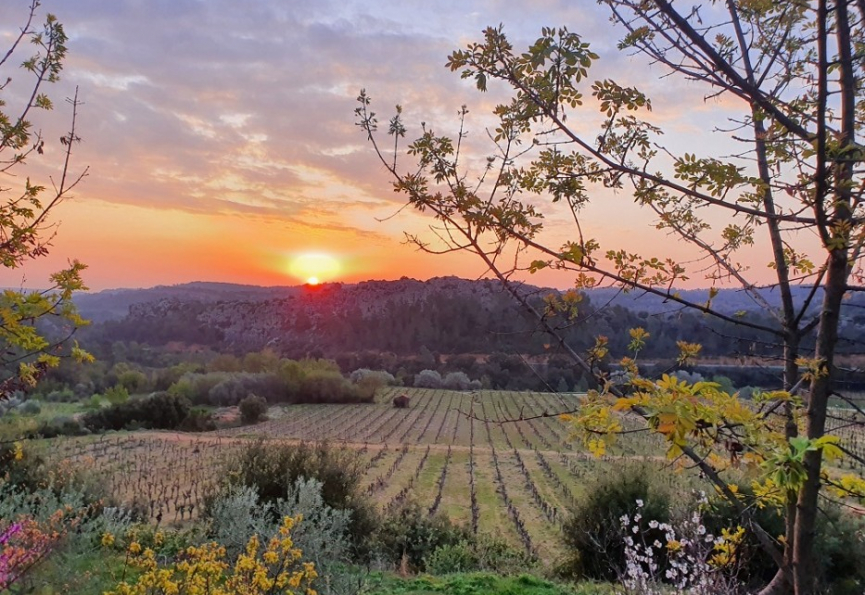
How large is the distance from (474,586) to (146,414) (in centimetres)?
3420

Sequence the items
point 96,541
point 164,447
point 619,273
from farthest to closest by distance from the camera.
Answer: point 164,447 < point 96,541 < point 619,273

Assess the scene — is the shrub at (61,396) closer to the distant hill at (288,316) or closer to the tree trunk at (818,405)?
the distant hill at (288,316)

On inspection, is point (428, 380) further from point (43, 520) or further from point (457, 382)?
point (43, 520)

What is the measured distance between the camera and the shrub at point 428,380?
189ft

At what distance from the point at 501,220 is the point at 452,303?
58351mm

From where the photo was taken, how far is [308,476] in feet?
30.5

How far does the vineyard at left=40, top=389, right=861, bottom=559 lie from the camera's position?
14180mm

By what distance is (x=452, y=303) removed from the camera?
198 ft

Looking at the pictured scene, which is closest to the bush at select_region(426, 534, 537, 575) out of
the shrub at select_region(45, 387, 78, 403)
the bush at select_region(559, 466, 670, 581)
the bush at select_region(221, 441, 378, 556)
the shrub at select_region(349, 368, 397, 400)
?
the bush at select_region(559, 466, 670, 581)

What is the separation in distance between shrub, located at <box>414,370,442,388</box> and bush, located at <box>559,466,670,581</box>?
155ft

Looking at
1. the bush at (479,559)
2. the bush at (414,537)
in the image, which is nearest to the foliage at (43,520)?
the bush at (414,537)

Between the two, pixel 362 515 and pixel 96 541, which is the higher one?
pixel 96 541

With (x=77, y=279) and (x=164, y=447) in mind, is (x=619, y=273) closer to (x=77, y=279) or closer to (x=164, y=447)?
(x=77, y=279)

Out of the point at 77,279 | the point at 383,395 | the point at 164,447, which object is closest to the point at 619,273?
the point at 77,279
